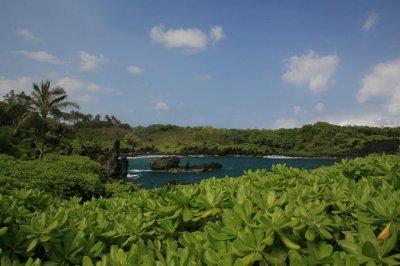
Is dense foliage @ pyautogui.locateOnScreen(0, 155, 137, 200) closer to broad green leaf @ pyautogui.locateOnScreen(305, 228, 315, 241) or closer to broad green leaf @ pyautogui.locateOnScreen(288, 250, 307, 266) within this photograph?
broad green leaf @ pyautogui.locateOnScreen(305, 228, 315, 241)

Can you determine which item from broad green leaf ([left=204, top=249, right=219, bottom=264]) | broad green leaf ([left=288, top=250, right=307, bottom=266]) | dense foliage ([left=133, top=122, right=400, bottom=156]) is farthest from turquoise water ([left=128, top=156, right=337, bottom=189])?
dense foliage ([left=133, top=122, right=400, bottom=156])

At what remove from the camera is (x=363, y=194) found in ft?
8.21

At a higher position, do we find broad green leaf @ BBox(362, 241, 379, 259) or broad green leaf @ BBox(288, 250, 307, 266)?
broad green leaf @ BBox(362, 241, 379, 259)

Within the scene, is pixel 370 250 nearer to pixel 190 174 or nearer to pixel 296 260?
pixel 296 260

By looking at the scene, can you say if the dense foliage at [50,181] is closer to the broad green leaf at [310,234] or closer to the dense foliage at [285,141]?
the broad green leaf at [310,234]

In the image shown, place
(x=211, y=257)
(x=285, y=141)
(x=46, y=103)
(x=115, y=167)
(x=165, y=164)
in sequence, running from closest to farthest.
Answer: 1. (x=211, y=257)
2. (x=46, y=103)
3. (x=115, y=167)
4. (x=165, y=164)
5. (x=285, y=141)

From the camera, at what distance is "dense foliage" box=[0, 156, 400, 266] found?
187 centimetres

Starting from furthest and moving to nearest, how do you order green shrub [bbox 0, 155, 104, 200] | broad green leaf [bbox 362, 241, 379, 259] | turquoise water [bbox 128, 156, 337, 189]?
turquoise water [bbox 128, 156, 337, 189] < green shrub [bbox 0, 155, 104, 200] < broad green leaf [bbox 362, 241, 379, 259]

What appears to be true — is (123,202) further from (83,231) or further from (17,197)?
(83,231)

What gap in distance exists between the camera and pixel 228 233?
6.84 feet

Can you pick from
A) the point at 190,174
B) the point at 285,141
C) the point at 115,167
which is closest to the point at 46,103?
the point at 115,167

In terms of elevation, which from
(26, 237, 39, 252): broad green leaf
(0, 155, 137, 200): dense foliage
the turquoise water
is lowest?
the turquoise water

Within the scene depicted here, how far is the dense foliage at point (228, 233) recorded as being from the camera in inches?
73.4

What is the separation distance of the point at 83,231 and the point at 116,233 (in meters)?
0.22
